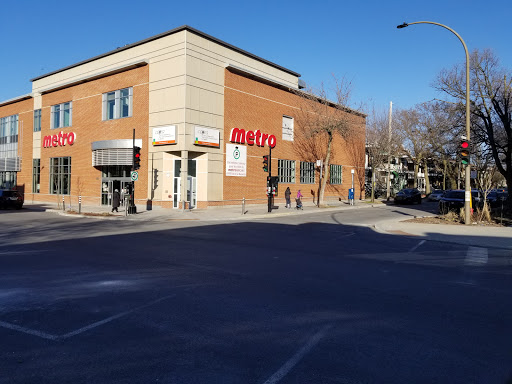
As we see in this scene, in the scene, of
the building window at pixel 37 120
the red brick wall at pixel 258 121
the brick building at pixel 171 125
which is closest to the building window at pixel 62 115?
the brick building at pixel 171 125

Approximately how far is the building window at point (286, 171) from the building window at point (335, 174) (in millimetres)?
6500

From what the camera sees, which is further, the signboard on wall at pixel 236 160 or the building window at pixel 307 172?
the building window at pixel 307 172

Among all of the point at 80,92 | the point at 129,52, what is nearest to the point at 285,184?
the point at 129,52

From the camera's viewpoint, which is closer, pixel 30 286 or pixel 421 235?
Answer: pixel 30 286

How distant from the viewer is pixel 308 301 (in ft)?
20.1

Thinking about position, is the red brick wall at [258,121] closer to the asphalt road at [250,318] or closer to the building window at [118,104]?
the building window at [118,104]

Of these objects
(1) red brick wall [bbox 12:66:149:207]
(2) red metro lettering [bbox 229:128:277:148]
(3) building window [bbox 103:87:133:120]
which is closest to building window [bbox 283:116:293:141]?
(2) red metro lettering [bbox 229:128:277:148]

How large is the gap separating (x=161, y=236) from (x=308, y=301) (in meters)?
9.29

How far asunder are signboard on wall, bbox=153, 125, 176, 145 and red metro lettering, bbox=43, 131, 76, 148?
462 inches

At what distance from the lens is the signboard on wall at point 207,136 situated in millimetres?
27328

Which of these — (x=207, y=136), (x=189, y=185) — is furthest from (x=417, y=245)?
(x=189, y=185)

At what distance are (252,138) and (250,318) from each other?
2702 centimetres

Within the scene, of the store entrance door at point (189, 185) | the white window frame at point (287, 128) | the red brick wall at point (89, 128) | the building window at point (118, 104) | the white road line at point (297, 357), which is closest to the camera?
the white road line at point (297, 357)

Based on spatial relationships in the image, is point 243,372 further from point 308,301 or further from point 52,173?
point 52,173
